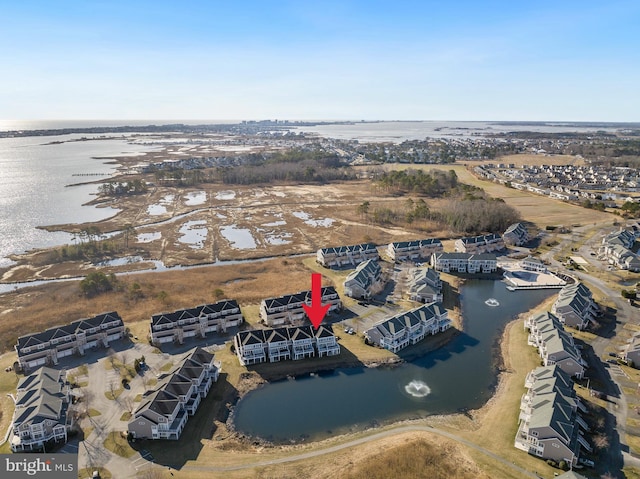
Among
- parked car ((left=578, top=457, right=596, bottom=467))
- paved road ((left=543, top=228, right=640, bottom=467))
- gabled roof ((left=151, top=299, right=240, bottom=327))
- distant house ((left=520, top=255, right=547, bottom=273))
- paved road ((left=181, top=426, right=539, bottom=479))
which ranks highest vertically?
gabled roof ((left=151, top=299, right=240, bottom=327))

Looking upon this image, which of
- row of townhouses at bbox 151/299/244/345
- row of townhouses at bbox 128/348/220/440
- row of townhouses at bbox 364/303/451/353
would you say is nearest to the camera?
row of townhouses at bbox 128/348/220/440

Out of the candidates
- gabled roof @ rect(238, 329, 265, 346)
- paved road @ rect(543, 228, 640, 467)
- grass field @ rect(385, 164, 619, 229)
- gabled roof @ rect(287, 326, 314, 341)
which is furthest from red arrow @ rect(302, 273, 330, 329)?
grass field @ rect(385, 164, 619, 229)

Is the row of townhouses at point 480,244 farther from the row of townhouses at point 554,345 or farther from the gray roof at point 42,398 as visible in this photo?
the gray roof at point 42,398

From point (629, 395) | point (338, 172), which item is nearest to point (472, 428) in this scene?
point (629, 395)

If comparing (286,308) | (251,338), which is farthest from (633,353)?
(251,338)

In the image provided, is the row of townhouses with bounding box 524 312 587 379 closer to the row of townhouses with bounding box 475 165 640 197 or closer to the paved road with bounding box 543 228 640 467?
the paved road with bounding box 543 228 640 467

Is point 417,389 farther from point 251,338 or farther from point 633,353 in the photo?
point 633,353
